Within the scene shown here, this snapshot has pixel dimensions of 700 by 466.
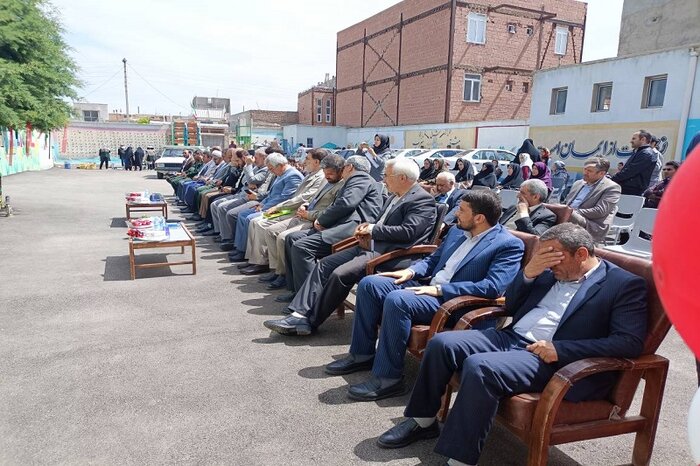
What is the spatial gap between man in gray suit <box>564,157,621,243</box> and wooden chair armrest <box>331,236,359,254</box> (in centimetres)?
265

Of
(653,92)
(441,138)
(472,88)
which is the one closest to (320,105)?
(472,88)

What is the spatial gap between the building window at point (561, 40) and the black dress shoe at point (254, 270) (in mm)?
28016

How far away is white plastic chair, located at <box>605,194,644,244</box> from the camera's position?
22.0 feet

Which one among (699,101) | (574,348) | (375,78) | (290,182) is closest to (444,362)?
(574,348)

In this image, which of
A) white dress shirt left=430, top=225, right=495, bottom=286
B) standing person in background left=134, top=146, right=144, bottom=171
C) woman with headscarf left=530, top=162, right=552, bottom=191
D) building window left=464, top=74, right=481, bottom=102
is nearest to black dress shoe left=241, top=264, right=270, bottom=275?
white dress shirt left=430, top=225, right=495, bottom=286

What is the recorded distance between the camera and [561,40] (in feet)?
92.8

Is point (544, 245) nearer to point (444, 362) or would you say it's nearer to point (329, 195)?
point (444, 362)

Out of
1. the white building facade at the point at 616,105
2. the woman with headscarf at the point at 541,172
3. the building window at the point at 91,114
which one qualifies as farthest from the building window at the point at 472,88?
the building window at the point at 91,114

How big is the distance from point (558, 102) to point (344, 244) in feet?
52.4

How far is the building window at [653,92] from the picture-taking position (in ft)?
44.9

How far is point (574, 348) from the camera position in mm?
2217

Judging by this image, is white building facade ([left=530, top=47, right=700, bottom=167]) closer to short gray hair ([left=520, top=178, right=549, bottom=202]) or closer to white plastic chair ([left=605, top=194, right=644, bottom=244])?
white plastic chair ([left=605, top=194, right=644, bottom=244])

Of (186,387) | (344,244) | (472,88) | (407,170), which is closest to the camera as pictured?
(186,387)

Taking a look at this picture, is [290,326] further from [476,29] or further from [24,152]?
[476,29]
